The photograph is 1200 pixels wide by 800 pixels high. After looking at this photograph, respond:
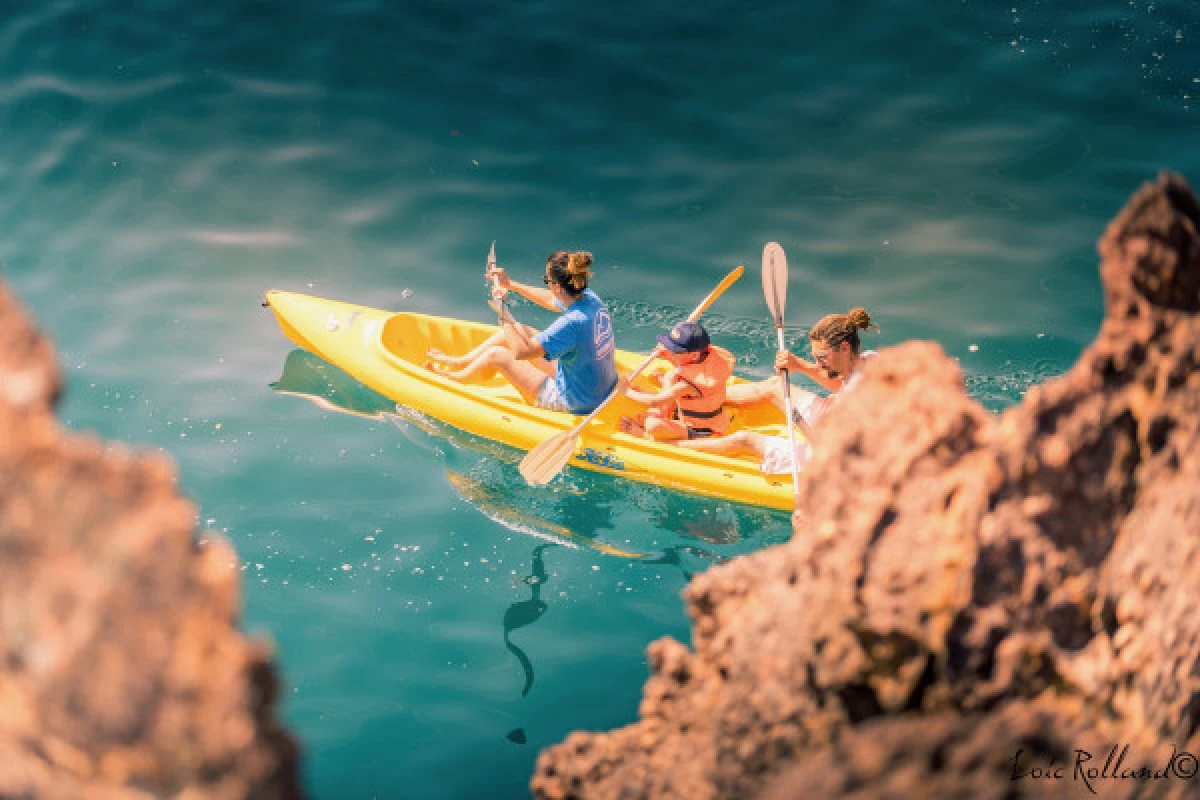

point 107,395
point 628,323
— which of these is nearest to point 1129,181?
point 628,323

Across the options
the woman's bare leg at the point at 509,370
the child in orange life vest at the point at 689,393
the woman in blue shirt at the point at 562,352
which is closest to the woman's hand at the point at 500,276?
Result: the woman in blue shirt at the point at 562,352

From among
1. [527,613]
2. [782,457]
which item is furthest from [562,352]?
[527,613]

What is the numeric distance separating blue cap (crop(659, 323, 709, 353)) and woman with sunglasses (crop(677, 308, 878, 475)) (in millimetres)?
499

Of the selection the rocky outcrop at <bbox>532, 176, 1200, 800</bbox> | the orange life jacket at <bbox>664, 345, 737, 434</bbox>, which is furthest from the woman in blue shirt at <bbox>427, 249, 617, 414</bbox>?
the rocky outcrop at <bbox>532, 176, 1200, 800</bbox>

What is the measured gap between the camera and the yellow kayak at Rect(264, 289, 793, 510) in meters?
5.68

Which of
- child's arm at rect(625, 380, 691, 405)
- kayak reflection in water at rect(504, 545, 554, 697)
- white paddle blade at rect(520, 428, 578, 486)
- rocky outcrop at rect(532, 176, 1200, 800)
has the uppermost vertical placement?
rocky outcrop at rect(532, 176, 1200, 800)

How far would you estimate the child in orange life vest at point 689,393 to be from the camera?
566cm

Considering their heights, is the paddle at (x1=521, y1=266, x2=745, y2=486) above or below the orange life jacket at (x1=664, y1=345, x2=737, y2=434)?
below

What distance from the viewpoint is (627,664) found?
4.53m

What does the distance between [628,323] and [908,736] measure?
6.02 metres

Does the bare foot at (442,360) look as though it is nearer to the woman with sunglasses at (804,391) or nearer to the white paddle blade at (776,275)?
the woman with sunglasses at (804,391)

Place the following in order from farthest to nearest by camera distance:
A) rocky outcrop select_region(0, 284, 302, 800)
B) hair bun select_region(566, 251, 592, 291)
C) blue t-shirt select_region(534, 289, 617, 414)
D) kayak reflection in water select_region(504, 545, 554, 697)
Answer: blue t-shirt select_region(534, 289, 617, 414) → hair bun select_region(566, 251, 592, 291) → kayak reflection in water select_region(504, 545, 554, 697) → rocky outcrop select_region(0, 284, 302, 800)

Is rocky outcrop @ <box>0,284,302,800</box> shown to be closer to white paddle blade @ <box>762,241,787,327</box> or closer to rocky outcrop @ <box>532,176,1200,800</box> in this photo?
rocky outcrop @ <box>532,176,1200,800</box>

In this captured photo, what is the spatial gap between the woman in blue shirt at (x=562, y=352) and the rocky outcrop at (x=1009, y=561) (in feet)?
11.9
